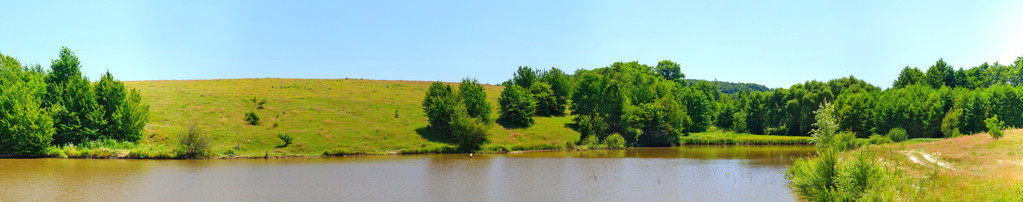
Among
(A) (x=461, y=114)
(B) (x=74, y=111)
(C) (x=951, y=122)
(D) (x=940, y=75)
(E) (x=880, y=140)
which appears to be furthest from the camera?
(D) (x=940, y=75)

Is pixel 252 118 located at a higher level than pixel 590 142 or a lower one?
higher

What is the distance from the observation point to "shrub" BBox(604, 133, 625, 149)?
72.8 m

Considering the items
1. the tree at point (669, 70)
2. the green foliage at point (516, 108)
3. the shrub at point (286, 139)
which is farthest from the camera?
the tree at point (669, 70)

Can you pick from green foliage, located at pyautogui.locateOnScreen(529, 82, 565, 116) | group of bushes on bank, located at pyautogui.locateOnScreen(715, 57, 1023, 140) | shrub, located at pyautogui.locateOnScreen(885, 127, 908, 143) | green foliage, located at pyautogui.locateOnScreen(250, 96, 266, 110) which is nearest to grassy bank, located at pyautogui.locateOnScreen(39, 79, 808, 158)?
green foliage, located at pyautogui.locateOnScreen(250, 96, 266, 110)

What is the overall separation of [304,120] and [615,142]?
42.3 meters

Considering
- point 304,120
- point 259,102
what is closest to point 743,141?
point 304,120

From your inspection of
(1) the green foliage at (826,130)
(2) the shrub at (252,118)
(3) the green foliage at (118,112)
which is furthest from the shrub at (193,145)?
(1) the green foliage at (826,130)

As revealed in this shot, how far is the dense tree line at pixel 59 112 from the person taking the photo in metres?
48.8

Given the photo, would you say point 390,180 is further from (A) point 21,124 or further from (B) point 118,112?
(A) point 21,124

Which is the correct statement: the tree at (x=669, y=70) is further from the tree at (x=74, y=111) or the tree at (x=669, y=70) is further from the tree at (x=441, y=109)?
the tree at (x=74, y=111)

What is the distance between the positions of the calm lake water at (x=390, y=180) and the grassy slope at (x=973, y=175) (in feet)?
22.7

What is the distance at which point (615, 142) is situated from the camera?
73250 millimetres

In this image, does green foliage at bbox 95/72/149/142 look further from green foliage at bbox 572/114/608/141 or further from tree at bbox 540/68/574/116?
tree at bbox 540/68/574/116

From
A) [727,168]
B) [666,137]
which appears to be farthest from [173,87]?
[727,168]
